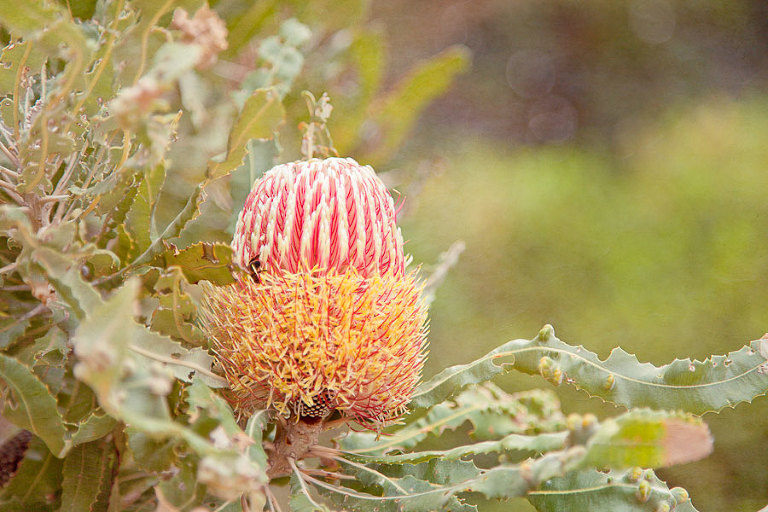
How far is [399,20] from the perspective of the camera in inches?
59.2

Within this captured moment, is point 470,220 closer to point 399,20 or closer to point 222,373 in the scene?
point 399,20

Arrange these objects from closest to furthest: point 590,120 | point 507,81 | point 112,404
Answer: point 112,404
point 590,120
point 507,81

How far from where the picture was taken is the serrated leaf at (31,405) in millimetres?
343

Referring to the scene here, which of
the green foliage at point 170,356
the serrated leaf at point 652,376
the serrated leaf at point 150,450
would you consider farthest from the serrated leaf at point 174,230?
the serrated leaf at point 652,376

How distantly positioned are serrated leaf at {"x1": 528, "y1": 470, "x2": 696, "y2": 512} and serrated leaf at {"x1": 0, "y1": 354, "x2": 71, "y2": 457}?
0.28 metres

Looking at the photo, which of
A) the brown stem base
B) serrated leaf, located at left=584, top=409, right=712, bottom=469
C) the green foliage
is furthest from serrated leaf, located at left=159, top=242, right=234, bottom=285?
serrated leaf, located at left=584, top=409, right=712, bottom=469

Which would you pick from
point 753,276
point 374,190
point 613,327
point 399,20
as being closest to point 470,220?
point 613,327

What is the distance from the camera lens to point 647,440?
28 cm

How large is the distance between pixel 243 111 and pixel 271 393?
0.16 meters

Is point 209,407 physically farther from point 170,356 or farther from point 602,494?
point 602,494

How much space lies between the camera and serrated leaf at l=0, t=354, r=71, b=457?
1.12 ft

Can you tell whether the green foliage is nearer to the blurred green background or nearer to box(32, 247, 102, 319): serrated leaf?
box(32, 247, 102, 319): serrated leaf

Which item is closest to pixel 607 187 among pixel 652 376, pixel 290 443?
pixel 652 376

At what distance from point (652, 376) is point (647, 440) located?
0.14 meters
